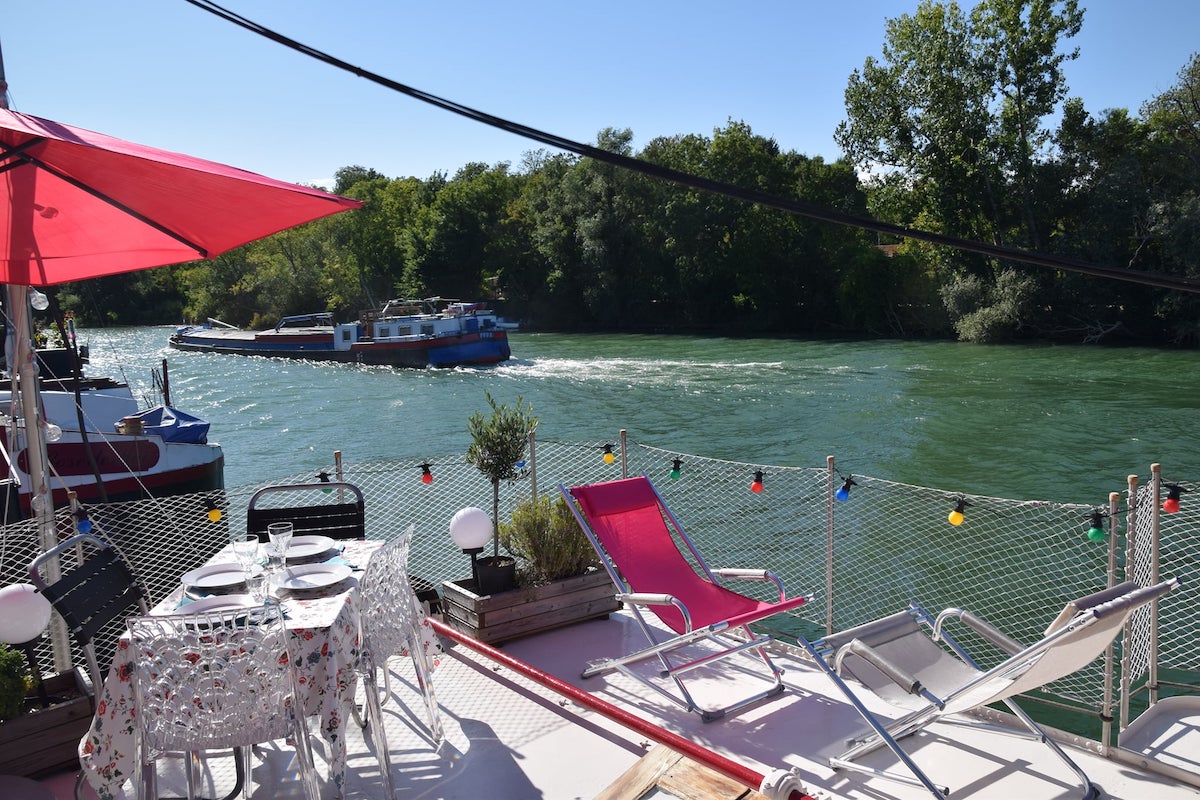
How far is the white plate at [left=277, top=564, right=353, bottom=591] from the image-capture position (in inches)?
123

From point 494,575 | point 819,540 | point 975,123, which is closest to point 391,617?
point 494,575

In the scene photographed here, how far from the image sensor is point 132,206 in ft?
11.7

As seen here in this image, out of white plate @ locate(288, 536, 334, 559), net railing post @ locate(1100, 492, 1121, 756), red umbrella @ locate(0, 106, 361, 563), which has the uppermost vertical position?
red umbrella @ locate(0, 106, 361, 563)

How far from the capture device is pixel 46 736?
11.0ft

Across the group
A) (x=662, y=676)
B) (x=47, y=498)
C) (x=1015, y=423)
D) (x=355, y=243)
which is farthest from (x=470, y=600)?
(x=355, y=243)

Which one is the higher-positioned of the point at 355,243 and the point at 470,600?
the point at 355,243

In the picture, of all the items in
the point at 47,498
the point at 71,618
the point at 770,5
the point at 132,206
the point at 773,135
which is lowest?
the point at 71,618

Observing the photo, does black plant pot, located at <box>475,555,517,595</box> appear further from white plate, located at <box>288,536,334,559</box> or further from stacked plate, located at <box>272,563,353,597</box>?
stacked plate, located at <box>272,563,353,597</box>

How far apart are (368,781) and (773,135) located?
45421 millimetres

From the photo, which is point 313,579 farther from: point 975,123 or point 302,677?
point 975,123

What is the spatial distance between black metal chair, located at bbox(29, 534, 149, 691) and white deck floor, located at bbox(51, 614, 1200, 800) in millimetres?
642

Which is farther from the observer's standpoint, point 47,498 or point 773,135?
point 773,135

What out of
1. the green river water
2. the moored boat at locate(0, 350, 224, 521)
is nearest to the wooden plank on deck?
the moored boat at locate(0, 350, 224, 521)

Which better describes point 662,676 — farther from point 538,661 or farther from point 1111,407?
point 1111,407
